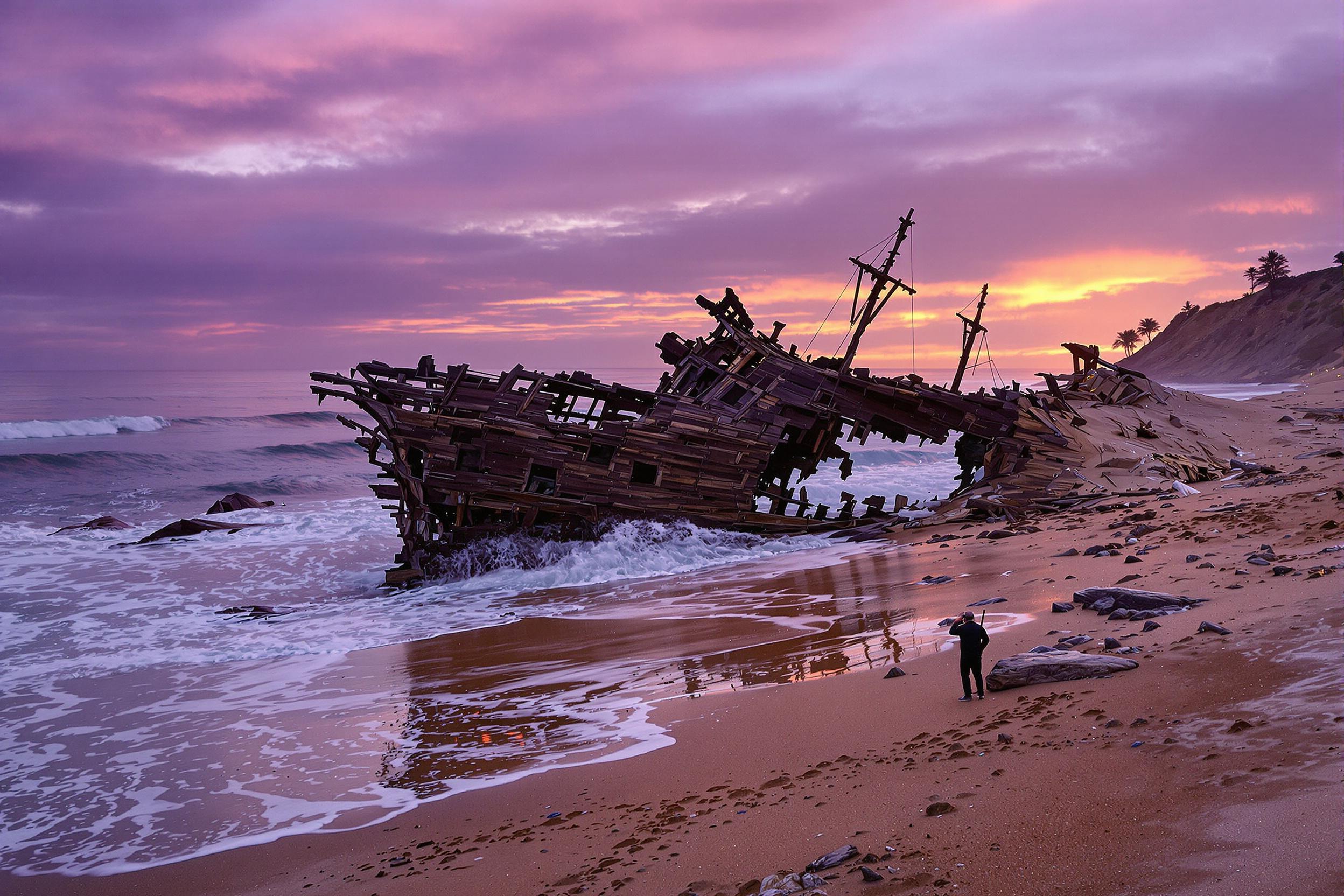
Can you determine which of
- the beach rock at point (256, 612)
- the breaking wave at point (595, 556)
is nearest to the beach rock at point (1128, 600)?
the breaking wave at point (595, 556)

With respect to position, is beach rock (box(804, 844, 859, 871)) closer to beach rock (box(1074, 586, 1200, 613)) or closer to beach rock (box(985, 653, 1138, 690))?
beach rock (box(985, 653, 1138, 690))

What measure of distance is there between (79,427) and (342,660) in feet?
213

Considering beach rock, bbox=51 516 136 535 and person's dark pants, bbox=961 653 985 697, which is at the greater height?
beach rock, bbox=51 516 136 535

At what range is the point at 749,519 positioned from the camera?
22.2 m

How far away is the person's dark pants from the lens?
7227 millimetres

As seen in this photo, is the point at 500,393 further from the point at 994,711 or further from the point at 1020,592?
the point at 994,711

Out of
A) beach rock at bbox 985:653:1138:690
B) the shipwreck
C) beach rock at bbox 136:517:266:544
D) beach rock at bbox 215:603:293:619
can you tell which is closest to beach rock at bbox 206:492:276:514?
beach rock at bbox 136:517:266:544

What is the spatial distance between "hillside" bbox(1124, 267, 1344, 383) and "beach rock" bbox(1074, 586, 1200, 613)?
87524 mm

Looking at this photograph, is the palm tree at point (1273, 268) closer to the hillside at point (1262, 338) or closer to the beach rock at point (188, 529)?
the hillside at point (1262, 338)

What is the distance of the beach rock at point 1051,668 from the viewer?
694 centimetres

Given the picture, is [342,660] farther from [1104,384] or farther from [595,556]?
[1104,384]

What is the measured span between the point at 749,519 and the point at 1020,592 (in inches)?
438

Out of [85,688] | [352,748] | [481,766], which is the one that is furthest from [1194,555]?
[85,688]

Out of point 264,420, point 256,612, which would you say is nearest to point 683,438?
point 256,612
